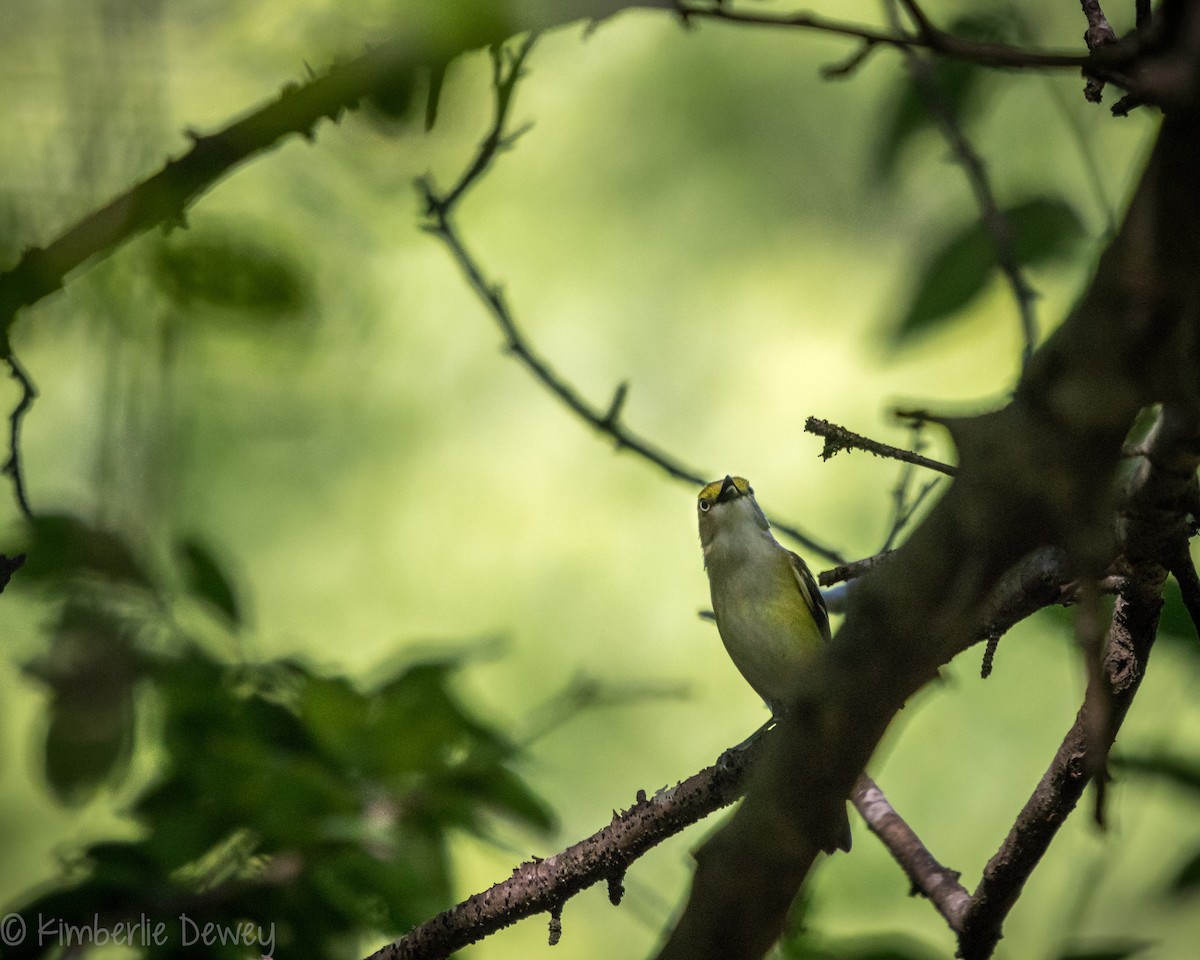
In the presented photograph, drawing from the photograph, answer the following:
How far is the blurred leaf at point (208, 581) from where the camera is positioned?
2.49m

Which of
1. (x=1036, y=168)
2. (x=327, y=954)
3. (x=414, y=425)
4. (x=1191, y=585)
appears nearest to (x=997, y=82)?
(x=1191, y=585)

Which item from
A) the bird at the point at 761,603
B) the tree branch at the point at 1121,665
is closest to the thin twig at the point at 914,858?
the tree branch at the point at 1121,665

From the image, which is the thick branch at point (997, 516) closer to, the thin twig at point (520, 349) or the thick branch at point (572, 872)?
the thick branch at point (572, 872)

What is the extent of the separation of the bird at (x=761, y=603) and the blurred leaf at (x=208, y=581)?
63.3 inches

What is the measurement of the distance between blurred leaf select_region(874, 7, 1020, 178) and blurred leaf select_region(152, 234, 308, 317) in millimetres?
1348

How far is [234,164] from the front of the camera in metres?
1.96

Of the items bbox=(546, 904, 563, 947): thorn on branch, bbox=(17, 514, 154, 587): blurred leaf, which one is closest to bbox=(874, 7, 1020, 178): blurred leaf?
bbox=(546, 904, 563, 947): thorn on branch

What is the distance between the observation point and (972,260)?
7.40 feet

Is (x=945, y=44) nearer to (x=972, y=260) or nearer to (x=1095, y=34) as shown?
(x=1095, y=34)

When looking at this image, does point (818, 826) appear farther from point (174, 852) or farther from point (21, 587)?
point (21, 587)

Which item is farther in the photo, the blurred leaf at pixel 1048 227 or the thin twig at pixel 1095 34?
the blurred leaf at pixel 1048 227

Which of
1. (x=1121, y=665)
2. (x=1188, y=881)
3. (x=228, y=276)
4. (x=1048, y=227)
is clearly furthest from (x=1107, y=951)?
(x=228, y=276)

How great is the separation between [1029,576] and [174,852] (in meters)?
1.58

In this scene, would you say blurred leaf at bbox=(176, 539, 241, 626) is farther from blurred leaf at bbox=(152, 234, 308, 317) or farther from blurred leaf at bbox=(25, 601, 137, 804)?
blurred leaf at bbox=(152, 234, 308, 317)
